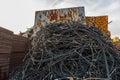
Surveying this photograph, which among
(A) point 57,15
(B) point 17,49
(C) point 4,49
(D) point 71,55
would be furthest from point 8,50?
(A) point 57,15

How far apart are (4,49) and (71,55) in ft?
5.85

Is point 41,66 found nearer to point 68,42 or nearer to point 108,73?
point 68,42

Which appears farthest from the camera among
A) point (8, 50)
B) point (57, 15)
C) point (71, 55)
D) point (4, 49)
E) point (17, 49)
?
point (57, 15)

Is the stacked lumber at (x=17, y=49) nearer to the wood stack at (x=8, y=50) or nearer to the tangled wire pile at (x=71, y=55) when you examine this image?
the wood stack at (x=8, y=50)

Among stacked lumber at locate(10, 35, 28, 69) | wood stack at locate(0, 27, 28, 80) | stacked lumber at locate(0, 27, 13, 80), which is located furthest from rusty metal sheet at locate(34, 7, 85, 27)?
stacked lumber at locate(0, 27, 13, 80)

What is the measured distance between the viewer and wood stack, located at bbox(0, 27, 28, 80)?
541cm

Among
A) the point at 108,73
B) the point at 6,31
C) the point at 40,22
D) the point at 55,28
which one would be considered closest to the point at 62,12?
the point at 40,22

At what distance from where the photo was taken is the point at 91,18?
12.0m

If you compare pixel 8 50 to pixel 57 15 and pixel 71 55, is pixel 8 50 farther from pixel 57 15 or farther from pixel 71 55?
pixel 57 15

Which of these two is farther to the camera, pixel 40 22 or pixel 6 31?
pixel 40 22

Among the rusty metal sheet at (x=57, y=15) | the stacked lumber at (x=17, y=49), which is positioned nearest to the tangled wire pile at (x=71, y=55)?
the stacked lumber at (x=17, y=49)

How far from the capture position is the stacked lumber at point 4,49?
17.5ft

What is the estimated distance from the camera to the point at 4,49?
5.52 metres

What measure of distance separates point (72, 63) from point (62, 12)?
670 cm
